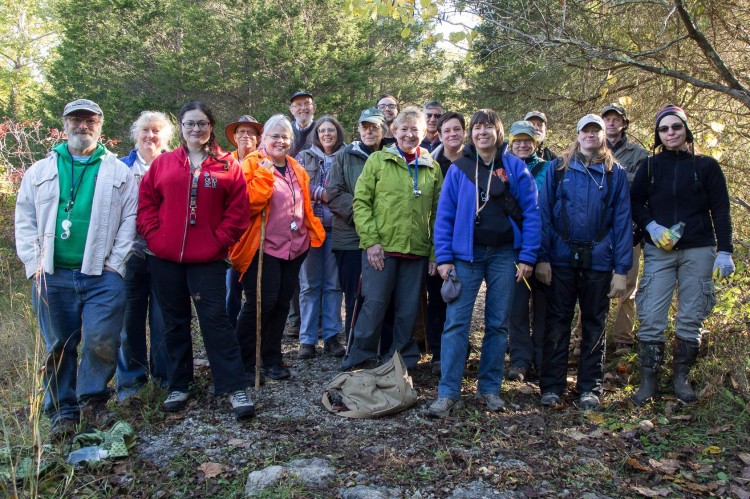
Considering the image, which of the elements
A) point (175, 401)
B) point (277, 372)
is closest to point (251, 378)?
point (277, 372)

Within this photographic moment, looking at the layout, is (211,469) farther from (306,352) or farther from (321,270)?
(321,270)

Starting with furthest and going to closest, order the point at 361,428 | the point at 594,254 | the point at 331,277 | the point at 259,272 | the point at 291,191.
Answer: the point at 331,277 < the point at 291,191 < the point at 259,272 < the point at 594,254 < the point at 361,428

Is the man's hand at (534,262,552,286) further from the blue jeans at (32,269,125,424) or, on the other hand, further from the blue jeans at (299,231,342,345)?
the blue jeans at (32,269,125,424)

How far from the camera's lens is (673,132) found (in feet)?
15.2

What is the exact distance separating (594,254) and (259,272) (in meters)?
2.79

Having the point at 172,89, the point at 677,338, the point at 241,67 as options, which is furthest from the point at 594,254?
the point at 172,89

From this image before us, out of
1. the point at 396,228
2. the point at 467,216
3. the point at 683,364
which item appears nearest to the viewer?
the point at 467,216

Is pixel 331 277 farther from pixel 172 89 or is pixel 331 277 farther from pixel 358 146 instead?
pixel 172 89

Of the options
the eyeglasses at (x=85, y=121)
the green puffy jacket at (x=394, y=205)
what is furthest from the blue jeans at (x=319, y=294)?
the eyeglasses at (x=85, y=121)

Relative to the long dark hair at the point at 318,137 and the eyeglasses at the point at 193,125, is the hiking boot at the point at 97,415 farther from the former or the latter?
the long dark hair at the point at 318,137

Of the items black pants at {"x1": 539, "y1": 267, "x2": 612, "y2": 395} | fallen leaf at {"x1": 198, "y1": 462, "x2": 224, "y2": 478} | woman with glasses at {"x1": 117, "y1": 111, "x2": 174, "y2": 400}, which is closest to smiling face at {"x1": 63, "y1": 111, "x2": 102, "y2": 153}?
woman with glasses at {"x1": 117, "y1": 111, "x2": 174, "y2": 400}

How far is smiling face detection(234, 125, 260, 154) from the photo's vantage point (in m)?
5.45

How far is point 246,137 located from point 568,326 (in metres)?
3.42

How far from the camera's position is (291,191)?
5238 mm
